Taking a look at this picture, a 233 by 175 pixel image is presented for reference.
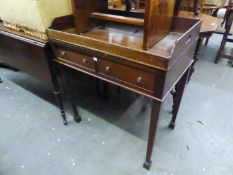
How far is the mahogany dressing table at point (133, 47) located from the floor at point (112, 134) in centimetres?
25

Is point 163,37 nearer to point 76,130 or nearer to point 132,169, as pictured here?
point 132,169

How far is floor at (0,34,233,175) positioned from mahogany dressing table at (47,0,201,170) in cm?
25

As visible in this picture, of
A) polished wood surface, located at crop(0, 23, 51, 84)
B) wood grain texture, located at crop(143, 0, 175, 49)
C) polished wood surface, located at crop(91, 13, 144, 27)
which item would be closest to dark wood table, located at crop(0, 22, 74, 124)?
polished wood surface, located at crop(0, 23, 51, 84)

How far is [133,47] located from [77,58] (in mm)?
365

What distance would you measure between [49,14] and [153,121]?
2.93ft

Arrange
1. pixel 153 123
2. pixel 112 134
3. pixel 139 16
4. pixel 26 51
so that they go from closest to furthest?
pixel 153 123
pixel 139 16
pixel 26 51
pixel 112 134

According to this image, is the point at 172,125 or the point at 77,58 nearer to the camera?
the point at 77,58

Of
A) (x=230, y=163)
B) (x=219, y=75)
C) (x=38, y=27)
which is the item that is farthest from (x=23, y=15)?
(x=219, y=75)

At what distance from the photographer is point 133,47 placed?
2.98ft

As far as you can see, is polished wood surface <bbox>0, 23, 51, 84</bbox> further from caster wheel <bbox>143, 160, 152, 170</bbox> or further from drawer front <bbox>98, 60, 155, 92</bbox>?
caster wheel <bbox>143, 160, 152, 170</bbox>

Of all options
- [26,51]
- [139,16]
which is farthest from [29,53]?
[139,16]

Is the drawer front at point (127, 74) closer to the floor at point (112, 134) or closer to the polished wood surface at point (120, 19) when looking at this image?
the polished wood surface at point (120, 19)

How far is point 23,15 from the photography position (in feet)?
3.91

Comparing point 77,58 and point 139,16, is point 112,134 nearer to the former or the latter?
point 77,58
